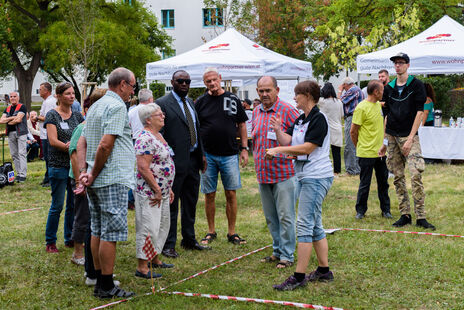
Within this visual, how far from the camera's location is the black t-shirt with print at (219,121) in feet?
20.9

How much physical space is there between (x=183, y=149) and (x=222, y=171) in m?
0.73

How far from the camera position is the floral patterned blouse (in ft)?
16.3

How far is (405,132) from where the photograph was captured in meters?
6.92

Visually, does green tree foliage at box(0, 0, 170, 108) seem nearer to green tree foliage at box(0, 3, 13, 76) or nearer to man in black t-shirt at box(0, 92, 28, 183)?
green tree foliage at box(0, 3, 13, 76)

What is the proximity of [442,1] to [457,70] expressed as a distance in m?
15.2

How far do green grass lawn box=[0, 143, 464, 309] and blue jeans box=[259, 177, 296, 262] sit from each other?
236mm

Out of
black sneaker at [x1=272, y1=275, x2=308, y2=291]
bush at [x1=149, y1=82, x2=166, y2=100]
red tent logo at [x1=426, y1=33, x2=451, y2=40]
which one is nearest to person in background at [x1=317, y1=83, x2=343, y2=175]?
red tent logo at [x1=426, y1=33, x2=451, y2=40]

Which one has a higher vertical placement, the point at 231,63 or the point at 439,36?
the point at 439,36

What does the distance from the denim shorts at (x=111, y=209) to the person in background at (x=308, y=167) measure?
1.29 m

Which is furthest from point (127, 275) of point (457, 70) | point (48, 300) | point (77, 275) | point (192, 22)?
point (192, 22)

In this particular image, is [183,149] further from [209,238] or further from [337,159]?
[337,159]

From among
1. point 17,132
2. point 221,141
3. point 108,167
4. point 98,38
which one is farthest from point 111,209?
point 98,38

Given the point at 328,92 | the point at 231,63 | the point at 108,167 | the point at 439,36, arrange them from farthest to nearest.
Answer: the point at 439,36 → the point at 328,92 → the point at 231,63 → the point at 108,167

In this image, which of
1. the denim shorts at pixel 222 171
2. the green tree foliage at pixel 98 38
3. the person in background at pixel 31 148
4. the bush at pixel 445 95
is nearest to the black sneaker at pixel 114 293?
the denim shorts at pixel 222 171
